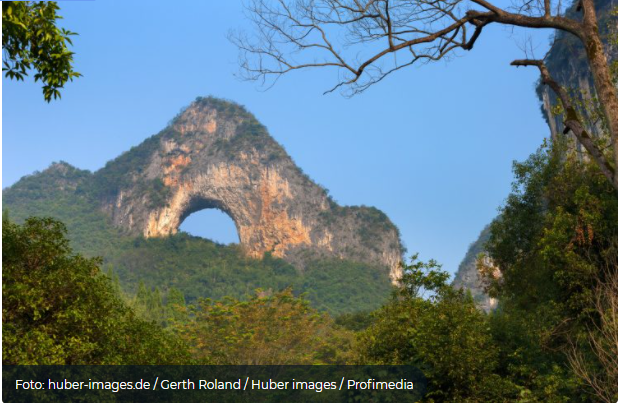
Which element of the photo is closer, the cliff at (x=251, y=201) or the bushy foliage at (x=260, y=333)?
the bushy foliage at (x=260, y=333)

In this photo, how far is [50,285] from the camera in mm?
8695

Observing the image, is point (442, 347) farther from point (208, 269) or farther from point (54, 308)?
point (208, 269)

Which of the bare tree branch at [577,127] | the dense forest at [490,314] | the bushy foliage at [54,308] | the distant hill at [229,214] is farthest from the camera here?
the distant hill at [229,214]

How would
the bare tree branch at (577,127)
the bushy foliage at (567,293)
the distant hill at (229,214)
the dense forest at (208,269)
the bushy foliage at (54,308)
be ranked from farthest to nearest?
the distant hill at (229,214) → the dense forest at (208,269) → the bushy foliage at (567,293) → the bushy foliage at (54,308) → the bare tree branch at (577,127)

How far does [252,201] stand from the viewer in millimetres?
88500

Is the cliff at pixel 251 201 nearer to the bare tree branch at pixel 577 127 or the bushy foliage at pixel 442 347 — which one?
the bushy foliage at pixel 442 347

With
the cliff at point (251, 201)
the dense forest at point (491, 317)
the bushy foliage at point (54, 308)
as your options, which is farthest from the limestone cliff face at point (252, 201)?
the bushy foliage at point (54, 308)

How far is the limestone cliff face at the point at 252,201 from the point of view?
285 feet

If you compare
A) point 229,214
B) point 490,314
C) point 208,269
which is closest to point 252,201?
point 229,214

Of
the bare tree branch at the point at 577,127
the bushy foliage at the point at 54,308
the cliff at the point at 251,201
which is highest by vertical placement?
the cliff at the point at 251,201

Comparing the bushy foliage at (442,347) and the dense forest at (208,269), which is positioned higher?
the dense forest at (208,269)

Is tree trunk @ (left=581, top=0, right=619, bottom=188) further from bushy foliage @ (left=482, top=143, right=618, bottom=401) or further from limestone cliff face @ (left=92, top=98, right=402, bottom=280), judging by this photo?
limestone cliff face @ (left=92, top=98, right=402, bottom=280)

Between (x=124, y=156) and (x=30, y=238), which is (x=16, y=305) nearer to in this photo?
(x=30, y=238)

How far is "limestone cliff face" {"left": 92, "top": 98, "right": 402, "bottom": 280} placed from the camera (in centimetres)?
8700
